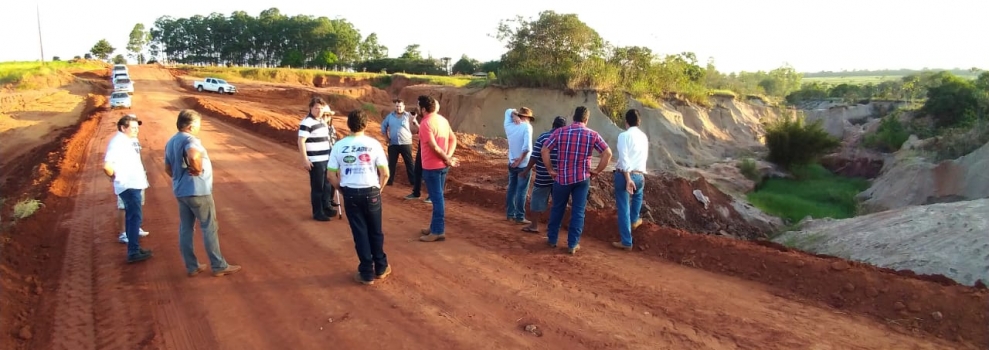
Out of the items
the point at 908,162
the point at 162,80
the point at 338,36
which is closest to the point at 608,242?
the point at 908,162

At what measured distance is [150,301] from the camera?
16.1 ft

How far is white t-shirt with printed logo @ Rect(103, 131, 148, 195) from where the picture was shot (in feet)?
19.3

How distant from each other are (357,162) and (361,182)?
0.19m

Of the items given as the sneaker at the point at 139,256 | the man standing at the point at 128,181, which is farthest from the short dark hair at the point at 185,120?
the sneaker at the point at 139,256

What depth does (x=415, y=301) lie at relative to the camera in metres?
4.93

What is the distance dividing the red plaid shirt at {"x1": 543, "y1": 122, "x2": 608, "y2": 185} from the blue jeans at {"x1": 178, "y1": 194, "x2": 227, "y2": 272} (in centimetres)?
366

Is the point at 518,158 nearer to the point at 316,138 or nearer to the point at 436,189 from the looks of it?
the point at 436,189

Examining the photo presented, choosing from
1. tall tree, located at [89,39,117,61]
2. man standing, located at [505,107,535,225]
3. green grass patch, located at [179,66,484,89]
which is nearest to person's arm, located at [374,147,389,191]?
man standing, located at [505,107,535,225]

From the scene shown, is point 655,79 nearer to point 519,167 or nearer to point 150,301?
point 519,167

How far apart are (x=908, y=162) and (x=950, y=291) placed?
13.2 metres

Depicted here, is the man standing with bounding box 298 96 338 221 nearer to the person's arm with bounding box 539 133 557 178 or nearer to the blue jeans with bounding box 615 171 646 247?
the person's arm with bounding box 539 133 557 178

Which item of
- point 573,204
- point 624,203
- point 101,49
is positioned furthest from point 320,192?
point 101,49

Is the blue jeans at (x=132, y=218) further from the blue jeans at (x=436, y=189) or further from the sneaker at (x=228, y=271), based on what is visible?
the blue jeans at (x=436, y=189)

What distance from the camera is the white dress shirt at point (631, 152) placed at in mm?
A: 6430
